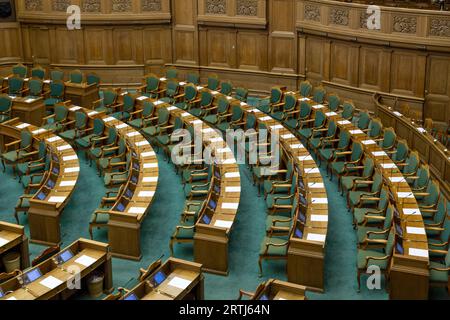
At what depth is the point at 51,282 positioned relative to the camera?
31.1 feet

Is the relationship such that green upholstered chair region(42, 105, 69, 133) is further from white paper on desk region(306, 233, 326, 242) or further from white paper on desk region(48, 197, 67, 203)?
white paper on desk region(306, 233, 326, 242)

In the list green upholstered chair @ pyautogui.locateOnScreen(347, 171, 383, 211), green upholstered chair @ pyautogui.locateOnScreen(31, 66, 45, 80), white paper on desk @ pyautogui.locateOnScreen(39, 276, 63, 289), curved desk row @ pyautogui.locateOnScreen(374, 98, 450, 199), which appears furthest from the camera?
green upholstered chair @ pyautogui.locateOnScreen(31, 66, 45, 80)

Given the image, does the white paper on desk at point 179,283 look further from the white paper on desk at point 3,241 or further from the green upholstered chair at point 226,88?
the green upholstered chair at point 226,88

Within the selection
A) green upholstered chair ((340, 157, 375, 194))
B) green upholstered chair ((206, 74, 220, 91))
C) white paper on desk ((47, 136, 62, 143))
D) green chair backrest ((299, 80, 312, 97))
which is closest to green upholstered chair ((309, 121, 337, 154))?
green upholstered chair ((340, 157, 375, 194))

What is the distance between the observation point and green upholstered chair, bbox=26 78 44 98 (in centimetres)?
1830

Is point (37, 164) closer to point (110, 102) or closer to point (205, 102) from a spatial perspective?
point (110, 102)

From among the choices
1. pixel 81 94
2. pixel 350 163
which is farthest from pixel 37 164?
pixel 350 163

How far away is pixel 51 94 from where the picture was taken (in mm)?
18109

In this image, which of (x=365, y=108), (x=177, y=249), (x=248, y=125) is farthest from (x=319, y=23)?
(x=177, y=249)

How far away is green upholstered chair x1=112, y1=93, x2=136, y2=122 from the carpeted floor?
2052mm

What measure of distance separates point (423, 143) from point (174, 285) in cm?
703
